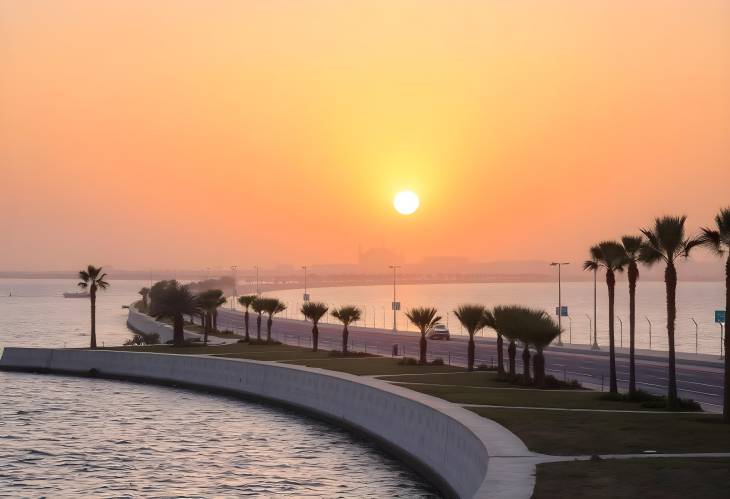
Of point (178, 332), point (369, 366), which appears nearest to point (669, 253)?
point (369, 366)

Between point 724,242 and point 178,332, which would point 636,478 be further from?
point 178,332

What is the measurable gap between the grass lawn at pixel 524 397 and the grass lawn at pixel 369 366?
28.5 ft

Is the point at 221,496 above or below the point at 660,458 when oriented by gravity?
below

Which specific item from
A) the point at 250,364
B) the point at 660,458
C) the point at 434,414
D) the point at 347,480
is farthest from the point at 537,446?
the point at 250,364

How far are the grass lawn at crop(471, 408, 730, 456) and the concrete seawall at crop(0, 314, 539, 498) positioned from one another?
1099mm

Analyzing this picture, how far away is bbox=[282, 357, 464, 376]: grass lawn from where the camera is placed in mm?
57625

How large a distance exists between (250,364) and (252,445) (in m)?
17.3

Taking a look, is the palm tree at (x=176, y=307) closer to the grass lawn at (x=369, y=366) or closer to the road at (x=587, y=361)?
the road at (x=587, y=361)

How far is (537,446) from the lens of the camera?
29.2 meters

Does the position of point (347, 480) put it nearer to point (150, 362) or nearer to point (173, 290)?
point (150, 362)

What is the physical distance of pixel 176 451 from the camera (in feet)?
132

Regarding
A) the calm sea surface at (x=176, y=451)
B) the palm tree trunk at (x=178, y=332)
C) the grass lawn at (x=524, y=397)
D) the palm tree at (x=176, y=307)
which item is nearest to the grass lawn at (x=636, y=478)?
the calm sea surface at (x=176, y=451)

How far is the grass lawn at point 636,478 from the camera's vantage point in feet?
73.7

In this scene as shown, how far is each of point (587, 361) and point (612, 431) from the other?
38256 millimetres
